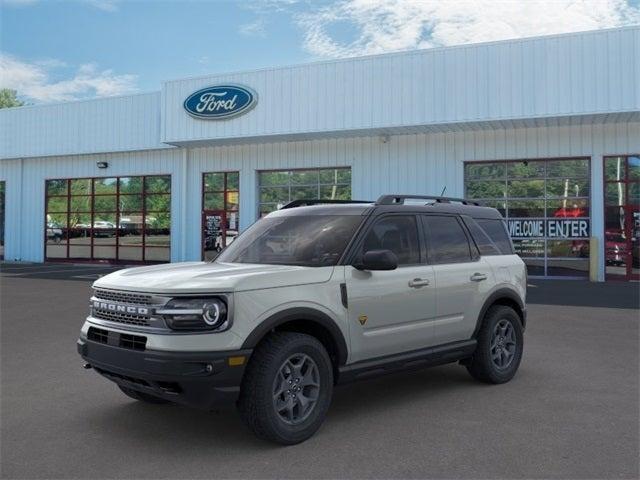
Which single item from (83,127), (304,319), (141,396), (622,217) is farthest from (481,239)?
(83,127)

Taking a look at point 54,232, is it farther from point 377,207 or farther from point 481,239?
point 377,207

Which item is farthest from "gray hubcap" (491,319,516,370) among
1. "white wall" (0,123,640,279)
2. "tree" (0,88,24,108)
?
"tree" (0,88,24,108)

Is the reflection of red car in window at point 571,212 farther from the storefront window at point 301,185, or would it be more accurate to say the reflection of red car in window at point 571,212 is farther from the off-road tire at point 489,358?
the off-road tire at point 489,358

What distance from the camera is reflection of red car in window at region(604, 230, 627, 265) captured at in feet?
57.6

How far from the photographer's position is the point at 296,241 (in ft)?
17.4

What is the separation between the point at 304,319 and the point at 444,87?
1447cm

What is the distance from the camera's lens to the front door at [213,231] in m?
22.5

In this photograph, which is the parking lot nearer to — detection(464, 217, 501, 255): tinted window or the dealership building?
detection(464, 217, 501, 255): tinted window

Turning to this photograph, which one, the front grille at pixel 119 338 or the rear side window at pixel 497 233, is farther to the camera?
the rear side window at pixel 497 233

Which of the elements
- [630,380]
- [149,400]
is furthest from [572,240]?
[149,400]

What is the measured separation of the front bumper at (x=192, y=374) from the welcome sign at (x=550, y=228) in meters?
16.0

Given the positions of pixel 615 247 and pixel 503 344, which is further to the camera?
pixel 615 247

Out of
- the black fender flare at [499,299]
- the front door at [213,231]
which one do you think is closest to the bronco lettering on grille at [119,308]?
the black fender flare at [499,299]

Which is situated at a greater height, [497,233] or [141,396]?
[497,233]
